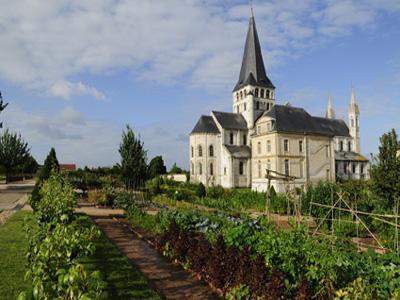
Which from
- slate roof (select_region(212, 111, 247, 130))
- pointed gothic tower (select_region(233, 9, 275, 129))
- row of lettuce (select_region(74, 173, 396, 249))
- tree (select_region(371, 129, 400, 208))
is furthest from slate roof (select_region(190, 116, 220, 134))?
tree (select_region(371, 129, 400, 208))

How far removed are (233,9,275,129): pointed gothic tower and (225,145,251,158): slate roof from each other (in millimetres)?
3246

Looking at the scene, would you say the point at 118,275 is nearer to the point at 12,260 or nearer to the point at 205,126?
the point at 12,260

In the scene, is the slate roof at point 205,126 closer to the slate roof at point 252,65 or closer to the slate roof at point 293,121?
the slate roof at point 293,121

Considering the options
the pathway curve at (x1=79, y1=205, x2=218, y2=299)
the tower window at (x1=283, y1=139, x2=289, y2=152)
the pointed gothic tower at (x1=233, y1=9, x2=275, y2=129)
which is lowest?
the pathway curve at (x1=79, y1=205, x2=218, y2=299)

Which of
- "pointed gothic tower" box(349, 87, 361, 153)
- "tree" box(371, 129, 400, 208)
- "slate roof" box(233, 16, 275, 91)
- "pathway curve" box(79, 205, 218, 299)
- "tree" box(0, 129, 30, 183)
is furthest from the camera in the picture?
"pointed gothic tower" box(349, 87, 361, 153)

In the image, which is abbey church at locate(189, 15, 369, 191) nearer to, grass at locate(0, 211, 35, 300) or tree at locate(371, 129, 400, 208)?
tree at locate(371, 129, 400, 208)

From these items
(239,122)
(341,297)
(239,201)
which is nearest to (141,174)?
(239,201)

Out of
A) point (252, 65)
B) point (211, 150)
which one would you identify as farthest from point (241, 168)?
point (252, 65)

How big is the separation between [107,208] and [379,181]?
13575 mm

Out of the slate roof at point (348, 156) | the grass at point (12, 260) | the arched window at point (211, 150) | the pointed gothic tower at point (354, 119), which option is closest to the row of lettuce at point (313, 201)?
the grass at point (12, 260)

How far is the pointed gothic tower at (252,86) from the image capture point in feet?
149

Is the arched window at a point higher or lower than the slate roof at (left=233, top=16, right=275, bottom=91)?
lower

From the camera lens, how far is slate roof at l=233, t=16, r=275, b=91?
4697 centimetres

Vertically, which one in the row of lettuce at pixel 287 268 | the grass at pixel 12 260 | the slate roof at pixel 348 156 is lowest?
the grass at pixel 12 260
